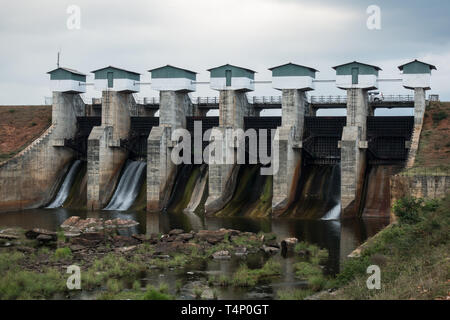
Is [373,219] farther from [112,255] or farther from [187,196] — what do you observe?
[112,255]

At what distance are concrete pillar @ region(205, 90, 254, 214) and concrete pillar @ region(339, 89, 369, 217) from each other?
8876 millimetres

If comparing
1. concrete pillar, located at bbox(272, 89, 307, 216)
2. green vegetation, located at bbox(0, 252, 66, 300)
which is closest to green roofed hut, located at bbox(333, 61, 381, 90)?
concrete pillar, located at bbox(272, 89, 307, 216)

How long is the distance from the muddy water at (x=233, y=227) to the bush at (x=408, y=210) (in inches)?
134

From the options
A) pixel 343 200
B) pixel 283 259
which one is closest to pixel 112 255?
pixel 283 259

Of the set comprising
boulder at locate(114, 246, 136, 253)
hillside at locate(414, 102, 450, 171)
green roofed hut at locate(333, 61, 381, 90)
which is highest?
green roofed hut at locate(333, 61, 381, 90)

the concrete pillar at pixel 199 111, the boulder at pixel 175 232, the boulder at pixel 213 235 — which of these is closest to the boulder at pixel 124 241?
the boulder at pixel 175 232

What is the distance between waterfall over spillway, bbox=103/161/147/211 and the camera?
5616cm

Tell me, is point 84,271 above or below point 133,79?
below

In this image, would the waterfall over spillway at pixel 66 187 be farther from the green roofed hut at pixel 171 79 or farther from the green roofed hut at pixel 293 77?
the green roofed hut at pixel 293 77

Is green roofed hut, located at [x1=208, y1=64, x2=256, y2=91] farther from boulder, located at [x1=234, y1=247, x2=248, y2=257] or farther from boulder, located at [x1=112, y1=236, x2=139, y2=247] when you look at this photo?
boulder, located at [x1=234, y1=247, x2=248, y2=257]

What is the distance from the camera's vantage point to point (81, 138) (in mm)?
61844

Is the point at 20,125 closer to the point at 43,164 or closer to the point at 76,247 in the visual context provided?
the point at 43,164
